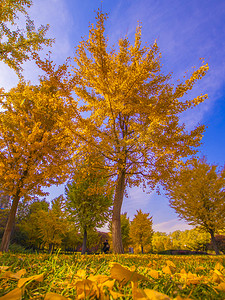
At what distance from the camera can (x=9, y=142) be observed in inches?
325

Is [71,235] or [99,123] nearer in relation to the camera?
[99,123]

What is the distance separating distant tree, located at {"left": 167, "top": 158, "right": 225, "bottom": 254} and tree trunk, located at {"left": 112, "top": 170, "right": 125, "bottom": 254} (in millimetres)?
7310

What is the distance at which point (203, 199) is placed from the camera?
45.0 ft

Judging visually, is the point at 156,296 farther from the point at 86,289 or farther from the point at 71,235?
the point at 71,235

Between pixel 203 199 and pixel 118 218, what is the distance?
32.6 feet

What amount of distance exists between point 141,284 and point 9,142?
9.12 m

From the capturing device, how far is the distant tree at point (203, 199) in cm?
1322

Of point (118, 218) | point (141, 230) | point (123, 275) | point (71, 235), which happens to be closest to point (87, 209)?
point (71, 235)

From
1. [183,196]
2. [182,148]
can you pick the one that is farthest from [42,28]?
[183,196]

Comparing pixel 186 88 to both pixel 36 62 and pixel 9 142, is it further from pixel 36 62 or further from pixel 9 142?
pixel 9 142

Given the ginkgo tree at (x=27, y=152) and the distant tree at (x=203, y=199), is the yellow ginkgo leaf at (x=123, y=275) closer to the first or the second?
the ginkgo tree at (x=27, y=152)

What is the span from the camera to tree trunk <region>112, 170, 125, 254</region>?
21.3ft

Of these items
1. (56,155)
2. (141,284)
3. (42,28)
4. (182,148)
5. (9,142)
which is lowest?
(141,284)

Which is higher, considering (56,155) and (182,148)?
(56,155)
